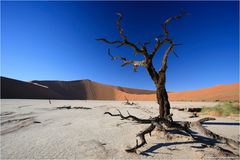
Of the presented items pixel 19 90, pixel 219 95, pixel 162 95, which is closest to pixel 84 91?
pixel 19 90

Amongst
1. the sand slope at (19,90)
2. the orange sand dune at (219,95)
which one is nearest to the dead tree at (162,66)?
the orange sand dune at (219,95)

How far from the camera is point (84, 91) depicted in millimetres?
58406

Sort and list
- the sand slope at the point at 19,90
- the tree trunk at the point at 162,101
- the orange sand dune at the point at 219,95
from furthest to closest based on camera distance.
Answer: the sand slope at the point at 19,90 → the orange sand dune at the point at 219,95 → the tree trunk at the point at 162,101

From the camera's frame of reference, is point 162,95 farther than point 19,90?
No

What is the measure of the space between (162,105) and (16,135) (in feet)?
13.9

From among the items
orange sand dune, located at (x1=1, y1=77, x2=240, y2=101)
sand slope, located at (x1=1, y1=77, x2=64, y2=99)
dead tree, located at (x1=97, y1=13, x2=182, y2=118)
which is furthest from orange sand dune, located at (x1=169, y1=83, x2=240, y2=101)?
sand slope, located at (x1=1, y1=77, x2=64, y2=99)

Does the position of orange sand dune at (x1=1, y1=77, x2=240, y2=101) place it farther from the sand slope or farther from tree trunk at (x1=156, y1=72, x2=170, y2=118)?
tree trunk at (x1=156, y1=72, x2=170, y2=118)

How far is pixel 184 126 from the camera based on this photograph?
13.4 ft

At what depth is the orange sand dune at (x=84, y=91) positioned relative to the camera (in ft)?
111

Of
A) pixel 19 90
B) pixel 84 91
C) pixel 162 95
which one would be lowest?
pixel 84 91

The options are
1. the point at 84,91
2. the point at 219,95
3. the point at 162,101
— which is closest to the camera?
the point at 162,101

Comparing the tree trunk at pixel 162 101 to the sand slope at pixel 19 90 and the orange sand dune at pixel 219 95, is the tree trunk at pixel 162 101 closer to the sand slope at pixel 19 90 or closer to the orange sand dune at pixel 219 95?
the orange sand dune at pixel 219 95

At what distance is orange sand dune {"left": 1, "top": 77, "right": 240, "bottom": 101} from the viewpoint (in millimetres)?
33725

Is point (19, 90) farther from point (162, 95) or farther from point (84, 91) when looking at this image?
point (162, 95)
